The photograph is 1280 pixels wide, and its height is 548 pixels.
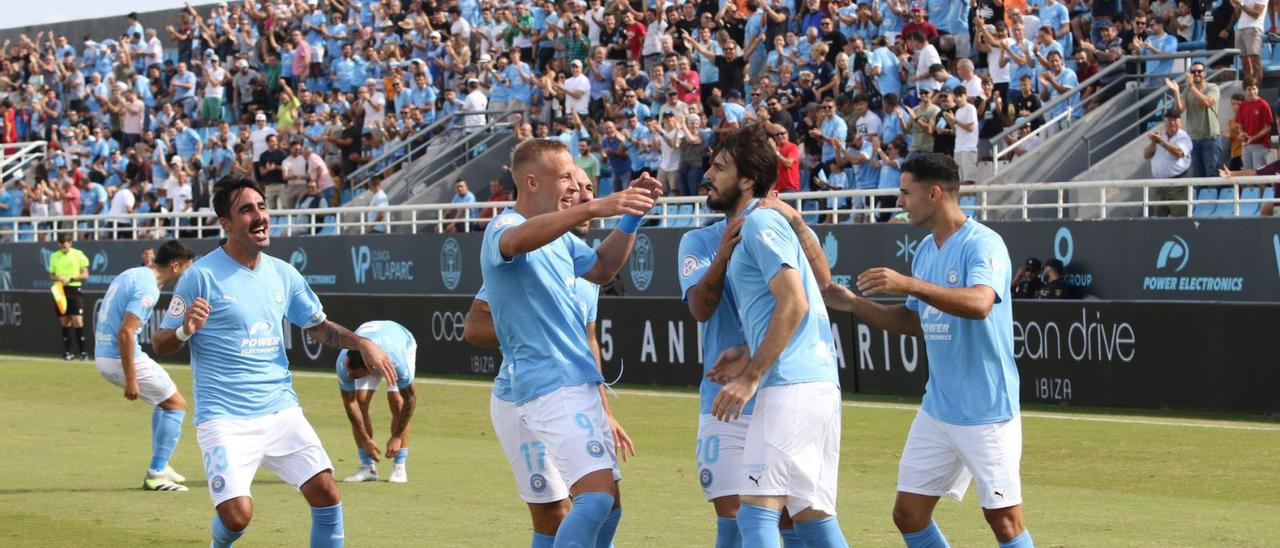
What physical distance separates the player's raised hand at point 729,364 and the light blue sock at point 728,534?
0.66m

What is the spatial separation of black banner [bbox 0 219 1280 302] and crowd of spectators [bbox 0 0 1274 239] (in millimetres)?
1355

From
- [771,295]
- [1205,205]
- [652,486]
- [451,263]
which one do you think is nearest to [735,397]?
[771,295]

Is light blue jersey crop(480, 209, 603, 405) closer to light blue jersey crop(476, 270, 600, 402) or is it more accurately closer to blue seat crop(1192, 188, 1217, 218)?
light blue jersey crop(476, 270, 600, 402)

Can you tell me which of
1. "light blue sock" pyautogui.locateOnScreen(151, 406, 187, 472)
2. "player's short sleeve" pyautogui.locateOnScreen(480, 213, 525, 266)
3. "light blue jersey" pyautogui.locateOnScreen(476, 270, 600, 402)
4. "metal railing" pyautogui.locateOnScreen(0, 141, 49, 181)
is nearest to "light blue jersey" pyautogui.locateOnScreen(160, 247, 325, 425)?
"light blue jersey" pyautogui.locateOnScreen(476, 270, 600, 402)

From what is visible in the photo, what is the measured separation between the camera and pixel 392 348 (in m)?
14.0

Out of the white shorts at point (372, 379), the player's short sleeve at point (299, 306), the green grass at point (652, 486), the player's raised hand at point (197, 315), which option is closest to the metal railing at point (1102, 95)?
the green grass at point (652, 486)

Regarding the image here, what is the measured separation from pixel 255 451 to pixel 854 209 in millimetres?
15382

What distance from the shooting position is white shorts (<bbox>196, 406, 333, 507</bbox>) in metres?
8.52

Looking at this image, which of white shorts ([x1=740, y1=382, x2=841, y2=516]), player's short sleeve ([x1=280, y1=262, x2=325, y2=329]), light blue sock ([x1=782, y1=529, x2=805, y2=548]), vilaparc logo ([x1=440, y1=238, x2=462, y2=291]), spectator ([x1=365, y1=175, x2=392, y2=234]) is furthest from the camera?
spectator ([x1=365, y1=175, x2=392, y2=234])

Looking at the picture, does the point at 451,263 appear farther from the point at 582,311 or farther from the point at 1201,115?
the point at 582,311

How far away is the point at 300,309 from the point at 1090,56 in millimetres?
17556

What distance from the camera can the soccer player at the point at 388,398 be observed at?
548 inches

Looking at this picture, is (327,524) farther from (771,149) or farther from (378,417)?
(378,417)

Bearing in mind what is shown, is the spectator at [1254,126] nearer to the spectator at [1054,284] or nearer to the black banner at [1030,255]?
the black banner at [1030,255]
